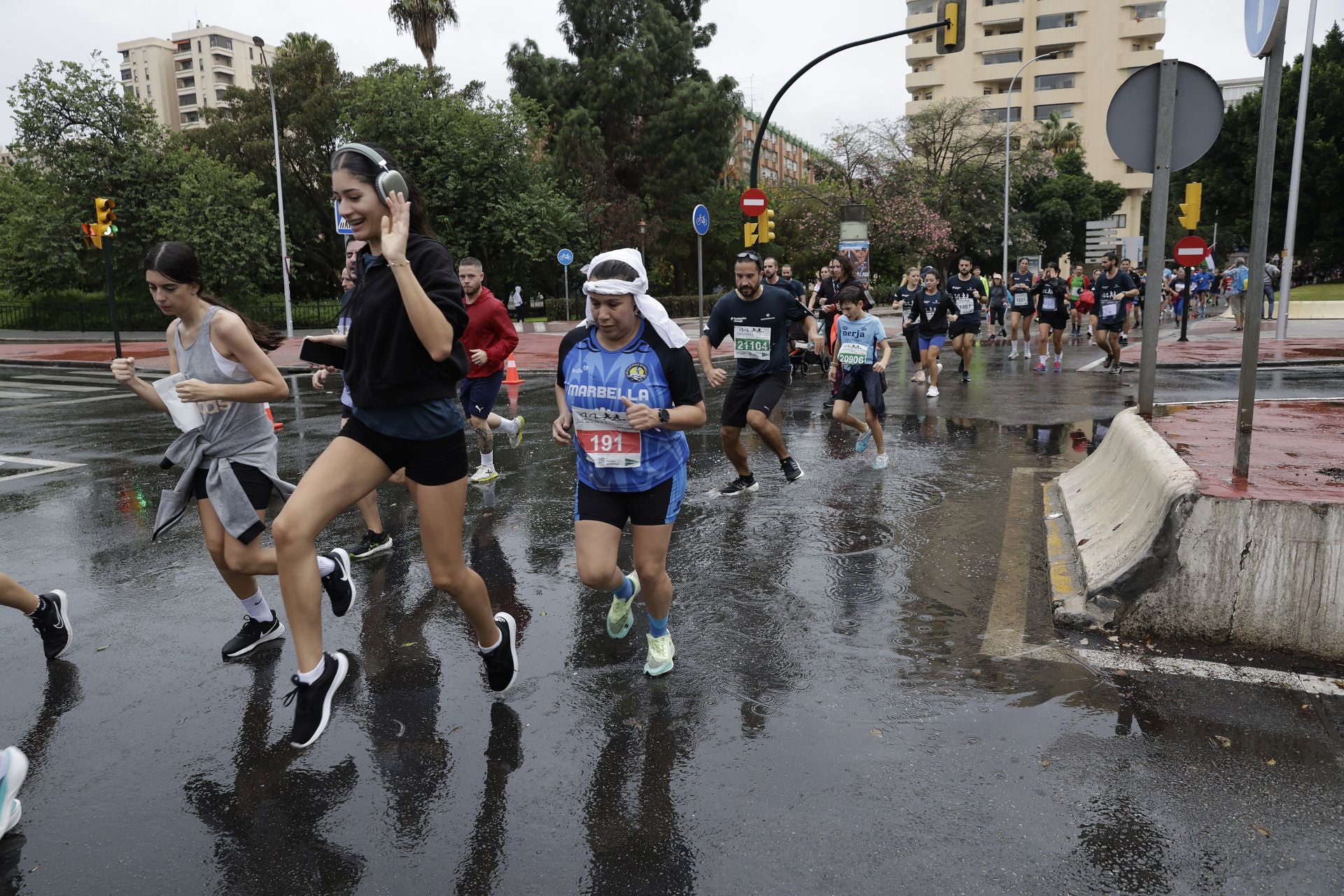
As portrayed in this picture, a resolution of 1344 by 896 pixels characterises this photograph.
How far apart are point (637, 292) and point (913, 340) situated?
11.1 metres

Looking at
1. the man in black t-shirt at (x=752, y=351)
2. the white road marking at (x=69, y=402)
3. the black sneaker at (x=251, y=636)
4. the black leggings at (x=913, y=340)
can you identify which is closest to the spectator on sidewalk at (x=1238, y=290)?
the black leggings at (x=913, y=340)

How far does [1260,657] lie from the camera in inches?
164

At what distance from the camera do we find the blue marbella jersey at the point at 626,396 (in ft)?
12.8

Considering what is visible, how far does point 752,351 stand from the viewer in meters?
7.64

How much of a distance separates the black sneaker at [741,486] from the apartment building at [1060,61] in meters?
77.3

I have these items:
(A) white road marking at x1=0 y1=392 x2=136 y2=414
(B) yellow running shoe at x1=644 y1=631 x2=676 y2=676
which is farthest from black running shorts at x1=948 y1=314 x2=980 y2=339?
(A) white road marking at x1=0 y1=392 x2=136 y2=414

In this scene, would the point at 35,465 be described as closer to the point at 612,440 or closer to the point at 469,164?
the point at 612,440

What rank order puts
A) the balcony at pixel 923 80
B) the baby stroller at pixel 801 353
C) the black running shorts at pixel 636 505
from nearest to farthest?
1. the black running shorts at pixel 636 505
2. the baby stroller at pixel 801 353
3. the balcony at pixel 923 80

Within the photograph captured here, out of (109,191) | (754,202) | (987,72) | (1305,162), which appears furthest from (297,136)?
(987,72)

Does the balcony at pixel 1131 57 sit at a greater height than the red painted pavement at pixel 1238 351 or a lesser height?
greater

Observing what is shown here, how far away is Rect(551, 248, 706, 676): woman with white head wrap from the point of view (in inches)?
151

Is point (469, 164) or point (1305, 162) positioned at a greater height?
point (1305, 162)

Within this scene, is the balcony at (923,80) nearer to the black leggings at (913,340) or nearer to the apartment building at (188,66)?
the black leggings at (913,340)

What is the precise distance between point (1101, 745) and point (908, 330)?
11082 millimetres
